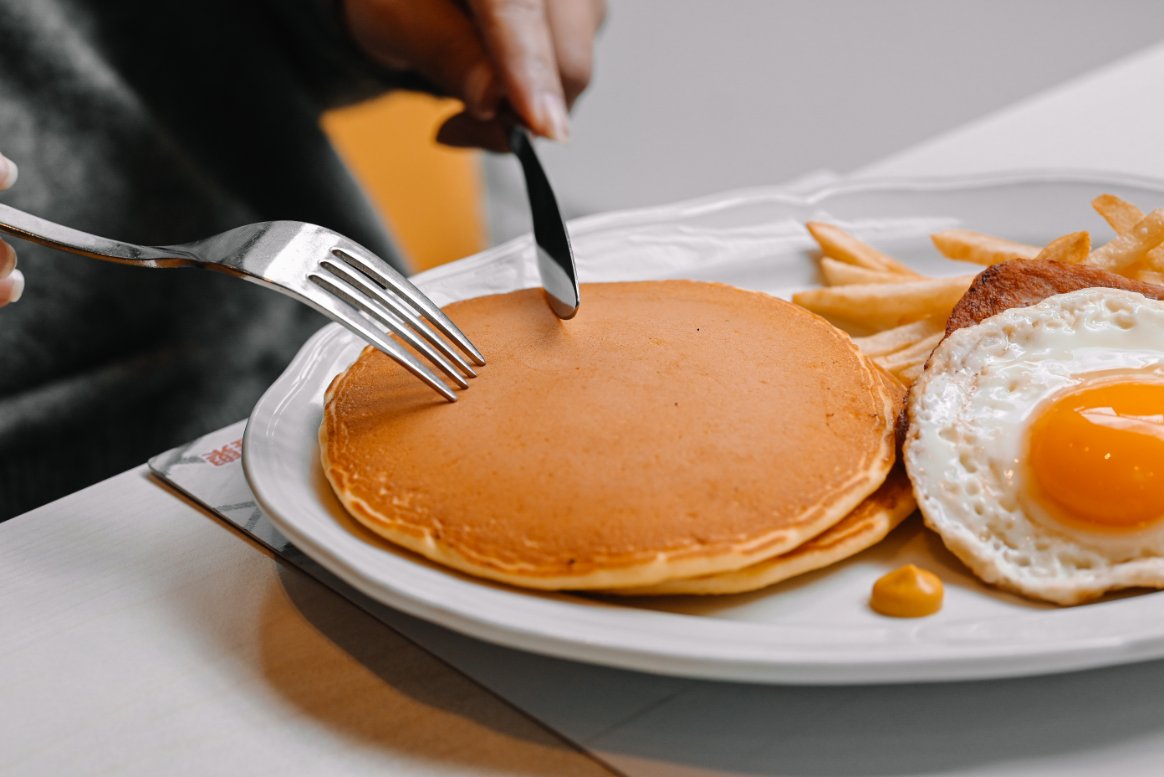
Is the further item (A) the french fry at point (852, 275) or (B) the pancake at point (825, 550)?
(A) the french fry at point (852, 275)

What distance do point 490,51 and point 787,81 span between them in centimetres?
452

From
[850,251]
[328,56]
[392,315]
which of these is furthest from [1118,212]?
[328,56]

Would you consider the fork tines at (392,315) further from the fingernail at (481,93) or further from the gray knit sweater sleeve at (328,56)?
the gray knit sweater sleeve at (328,56)

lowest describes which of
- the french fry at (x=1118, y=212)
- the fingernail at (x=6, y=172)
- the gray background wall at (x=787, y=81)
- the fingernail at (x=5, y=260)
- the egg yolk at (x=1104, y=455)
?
the gray background wall at (x=787, y=81)

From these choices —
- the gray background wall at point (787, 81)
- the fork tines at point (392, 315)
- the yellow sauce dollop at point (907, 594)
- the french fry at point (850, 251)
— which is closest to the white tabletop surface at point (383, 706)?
the yellow sauce dollop at point (907, 594)

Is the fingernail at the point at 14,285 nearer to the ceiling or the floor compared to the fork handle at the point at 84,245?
nearer to the floor

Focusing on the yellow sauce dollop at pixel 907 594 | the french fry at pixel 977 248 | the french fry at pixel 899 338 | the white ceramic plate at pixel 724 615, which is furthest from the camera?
the french fry at pixel 977 248

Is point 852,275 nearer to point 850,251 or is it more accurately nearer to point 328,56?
point 850,251

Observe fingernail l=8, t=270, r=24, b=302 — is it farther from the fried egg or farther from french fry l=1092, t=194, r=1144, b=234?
french fry l=1092, t=194, r=1144, b=234

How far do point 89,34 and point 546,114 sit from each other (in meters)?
1.18

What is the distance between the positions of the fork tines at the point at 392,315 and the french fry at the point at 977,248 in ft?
2.87

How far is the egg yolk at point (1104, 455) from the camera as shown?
1.13m

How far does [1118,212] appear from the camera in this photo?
163 cm

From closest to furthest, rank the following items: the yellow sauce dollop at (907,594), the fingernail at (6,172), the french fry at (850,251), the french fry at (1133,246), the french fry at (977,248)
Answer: the yellow sauce dollop at (907,594)
the fingernail at (6,172)
the french fry at (1133,246)
the french fry at (977,248)
the french fry at (850,251)
